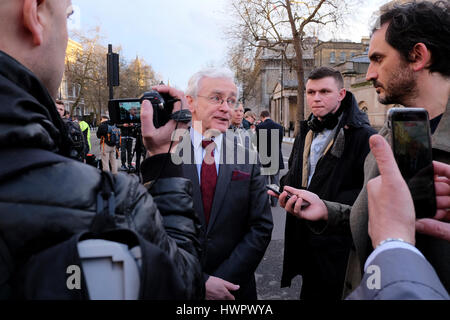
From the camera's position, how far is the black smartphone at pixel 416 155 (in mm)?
1038

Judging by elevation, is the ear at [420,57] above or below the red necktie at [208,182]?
above

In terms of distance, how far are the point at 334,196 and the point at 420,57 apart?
132 centimetres

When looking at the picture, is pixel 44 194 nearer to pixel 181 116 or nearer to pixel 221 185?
pixel 181 116

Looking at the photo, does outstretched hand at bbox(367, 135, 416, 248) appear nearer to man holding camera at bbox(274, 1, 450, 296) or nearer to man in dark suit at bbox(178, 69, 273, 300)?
man holding camera at bbox(274, 1, 450, 296)

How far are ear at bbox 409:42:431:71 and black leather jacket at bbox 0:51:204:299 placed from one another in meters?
1.48

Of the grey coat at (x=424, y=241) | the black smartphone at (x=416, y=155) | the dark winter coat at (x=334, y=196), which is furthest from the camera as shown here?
the dark winter coat at (x=334, y=196)

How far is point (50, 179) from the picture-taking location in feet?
2.48

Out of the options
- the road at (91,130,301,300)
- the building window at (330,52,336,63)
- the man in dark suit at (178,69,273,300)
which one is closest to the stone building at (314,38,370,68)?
the building window at (330,52,336,63)

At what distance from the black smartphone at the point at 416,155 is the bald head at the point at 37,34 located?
110 cm

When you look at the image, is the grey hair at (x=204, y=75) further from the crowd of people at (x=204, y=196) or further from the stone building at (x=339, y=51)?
the stone building at (x=339, y=51)

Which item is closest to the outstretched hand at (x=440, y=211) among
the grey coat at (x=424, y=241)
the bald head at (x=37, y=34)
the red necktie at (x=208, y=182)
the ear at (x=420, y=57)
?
the grey coat at (x=424, y=241)

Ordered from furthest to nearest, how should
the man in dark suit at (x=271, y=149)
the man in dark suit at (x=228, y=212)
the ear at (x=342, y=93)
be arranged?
the man in dark suit at (x=271, y=149) < the ear at (x=342, y=93) < the man in dark suit at (x=228, y=212)

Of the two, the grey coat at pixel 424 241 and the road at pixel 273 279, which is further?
the road at pixel 273 279

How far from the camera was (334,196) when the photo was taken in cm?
267
